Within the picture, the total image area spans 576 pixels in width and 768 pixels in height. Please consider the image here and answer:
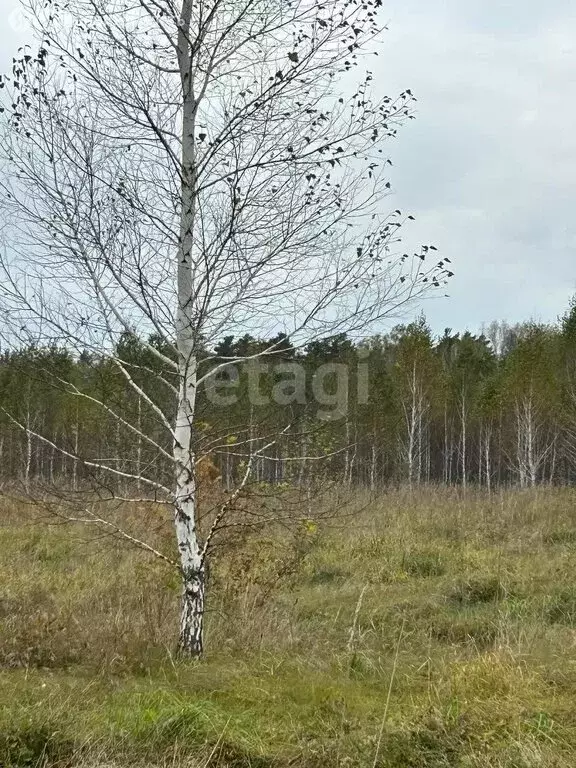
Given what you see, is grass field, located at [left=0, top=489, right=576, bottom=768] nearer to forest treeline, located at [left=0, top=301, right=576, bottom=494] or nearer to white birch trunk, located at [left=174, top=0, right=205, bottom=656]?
white birch trunk, located at [left=174, top=0, right=205, bottom=656]

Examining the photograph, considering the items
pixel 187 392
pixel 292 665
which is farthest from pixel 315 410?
pixel 292 665

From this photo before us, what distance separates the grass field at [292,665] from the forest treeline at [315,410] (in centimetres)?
96

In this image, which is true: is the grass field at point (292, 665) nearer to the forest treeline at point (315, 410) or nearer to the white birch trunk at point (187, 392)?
the white birch trunk at point (187, 392)

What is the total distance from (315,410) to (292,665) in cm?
182

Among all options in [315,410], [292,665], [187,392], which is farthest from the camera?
[315,410]

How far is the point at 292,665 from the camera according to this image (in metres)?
4.96

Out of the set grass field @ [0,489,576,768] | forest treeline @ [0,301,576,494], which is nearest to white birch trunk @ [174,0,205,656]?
forest treeline @ [0,301,576,494]

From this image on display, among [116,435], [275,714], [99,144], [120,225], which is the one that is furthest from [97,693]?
[99,144]

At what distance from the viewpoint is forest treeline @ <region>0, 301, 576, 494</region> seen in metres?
5.39

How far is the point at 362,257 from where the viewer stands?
17.0ft

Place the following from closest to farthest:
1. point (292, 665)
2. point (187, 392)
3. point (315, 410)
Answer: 1. point (292, 665)
2. point (187, 392)
3. point (315, 410)

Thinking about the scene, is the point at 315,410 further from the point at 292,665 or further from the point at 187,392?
the point at 292,665

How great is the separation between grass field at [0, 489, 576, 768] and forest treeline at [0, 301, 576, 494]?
A: 956mm

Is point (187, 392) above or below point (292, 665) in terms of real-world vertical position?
above
